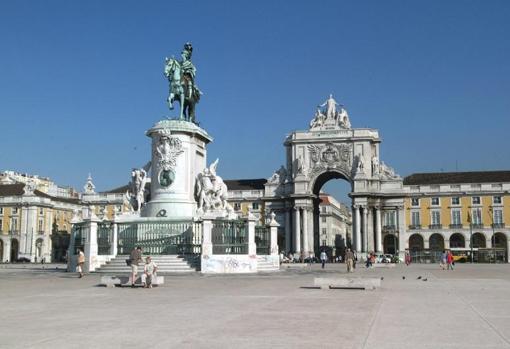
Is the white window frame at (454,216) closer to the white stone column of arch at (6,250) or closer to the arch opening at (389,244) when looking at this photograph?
the arch opening at (389,244)

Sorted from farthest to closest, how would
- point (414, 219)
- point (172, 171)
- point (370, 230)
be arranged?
1. point (414, 219)
2. point (370, 230)
3. point (172, 171)

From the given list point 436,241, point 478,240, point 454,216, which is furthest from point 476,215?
point 436,241

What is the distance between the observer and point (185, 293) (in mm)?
17344

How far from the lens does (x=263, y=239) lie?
112 feet

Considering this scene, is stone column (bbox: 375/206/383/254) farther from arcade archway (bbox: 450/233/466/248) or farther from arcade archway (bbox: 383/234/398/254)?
arcade archway (bbox: 450/233/466/248)

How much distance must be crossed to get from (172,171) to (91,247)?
208 inches

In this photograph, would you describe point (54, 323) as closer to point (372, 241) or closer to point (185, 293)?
point (185, 293)

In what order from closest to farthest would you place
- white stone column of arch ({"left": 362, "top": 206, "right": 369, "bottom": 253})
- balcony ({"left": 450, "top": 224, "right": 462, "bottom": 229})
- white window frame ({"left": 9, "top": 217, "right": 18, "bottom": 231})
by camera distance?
white stone column of arch ({"left": 362, "top": 206, "right": 369, "bottom": 253}), balcony ({"left": 450, "top": 224, "right": 462, "bottom": 229}), white window frame ({"left": 9, "top": 217, "right": 18, "bottom": 231})

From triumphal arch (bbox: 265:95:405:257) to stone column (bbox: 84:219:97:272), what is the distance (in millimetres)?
60775

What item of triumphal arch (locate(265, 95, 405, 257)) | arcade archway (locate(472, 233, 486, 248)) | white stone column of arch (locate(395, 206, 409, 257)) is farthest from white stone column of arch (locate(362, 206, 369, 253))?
arcade archway (locate(472, 233, 486, 248))

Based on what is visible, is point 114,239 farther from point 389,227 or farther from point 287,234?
point 389,227

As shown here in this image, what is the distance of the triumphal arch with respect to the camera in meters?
90.7

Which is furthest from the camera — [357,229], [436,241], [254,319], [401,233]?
[436,241]

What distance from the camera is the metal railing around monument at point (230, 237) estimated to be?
2900cm
